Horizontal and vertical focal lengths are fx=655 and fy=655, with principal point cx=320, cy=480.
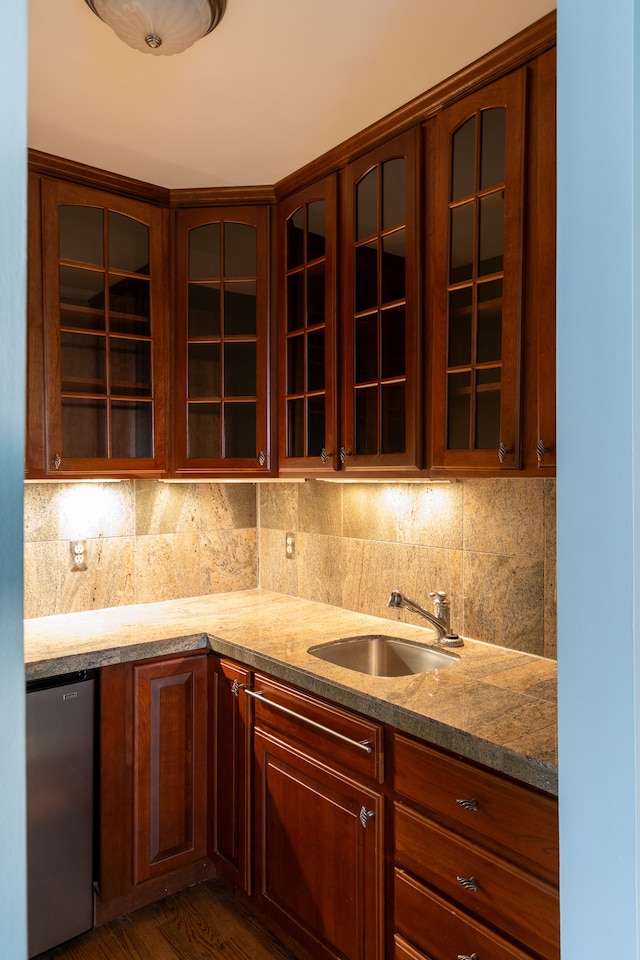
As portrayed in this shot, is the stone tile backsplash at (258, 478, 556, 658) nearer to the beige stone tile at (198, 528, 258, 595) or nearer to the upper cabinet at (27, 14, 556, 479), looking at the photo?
the beige stone tile at (198, 528, 258, 595)

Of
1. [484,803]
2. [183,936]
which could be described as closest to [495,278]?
[484,803]

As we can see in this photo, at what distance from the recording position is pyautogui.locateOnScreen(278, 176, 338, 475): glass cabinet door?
230 centimetres

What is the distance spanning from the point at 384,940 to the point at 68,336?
2.14 meters

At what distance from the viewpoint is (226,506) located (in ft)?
10.2

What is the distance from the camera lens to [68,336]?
239cm

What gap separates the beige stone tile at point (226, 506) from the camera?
302 cm

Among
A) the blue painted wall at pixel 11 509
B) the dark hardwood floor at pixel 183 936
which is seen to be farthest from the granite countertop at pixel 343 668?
the blue painted wall at pixel 11 509

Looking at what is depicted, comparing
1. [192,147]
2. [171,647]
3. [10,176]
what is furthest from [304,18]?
[171,647]

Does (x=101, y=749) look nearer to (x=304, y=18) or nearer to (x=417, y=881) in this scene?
(x=417, y=881)

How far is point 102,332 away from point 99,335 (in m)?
0.02

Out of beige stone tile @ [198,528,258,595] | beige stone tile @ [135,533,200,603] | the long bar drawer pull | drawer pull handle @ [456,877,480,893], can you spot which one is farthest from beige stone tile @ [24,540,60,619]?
drawer pull handle @ [456,877,480,893]

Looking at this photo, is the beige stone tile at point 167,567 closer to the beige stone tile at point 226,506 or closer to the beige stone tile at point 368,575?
the beige stone tile at point 226,506

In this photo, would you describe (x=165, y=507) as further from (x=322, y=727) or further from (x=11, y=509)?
(x=11, y=509)

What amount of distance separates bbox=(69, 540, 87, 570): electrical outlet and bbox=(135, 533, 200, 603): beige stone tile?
0.24 meters
